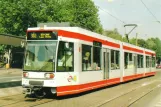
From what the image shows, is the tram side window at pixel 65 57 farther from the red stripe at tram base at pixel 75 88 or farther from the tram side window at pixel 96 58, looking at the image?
the tram side window at pixel 96 58

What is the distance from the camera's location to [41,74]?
14.6 metres

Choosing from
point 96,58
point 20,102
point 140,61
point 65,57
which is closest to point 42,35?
point 65,57

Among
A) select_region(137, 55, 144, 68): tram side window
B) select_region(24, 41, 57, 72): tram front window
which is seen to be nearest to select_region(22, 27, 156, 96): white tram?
select_region(24, 41, 57, 72): tram front window

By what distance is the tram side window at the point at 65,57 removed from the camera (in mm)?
14695

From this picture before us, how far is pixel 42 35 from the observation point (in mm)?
15008

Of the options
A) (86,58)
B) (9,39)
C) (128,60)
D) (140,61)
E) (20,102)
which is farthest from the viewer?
(140,61)

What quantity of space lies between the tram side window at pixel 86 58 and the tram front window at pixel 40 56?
2237 mm

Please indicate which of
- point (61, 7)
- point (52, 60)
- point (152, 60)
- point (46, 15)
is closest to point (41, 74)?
point (52, 60)

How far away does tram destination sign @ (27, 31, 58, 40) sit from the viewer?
48.6 feet

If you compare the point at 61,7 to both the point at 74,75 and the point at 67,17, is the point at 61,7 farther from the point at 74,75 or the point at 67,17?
the point at 74,75

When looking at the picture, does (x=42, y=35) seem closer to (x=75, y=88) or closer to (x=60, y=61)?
(x=60, y=61)

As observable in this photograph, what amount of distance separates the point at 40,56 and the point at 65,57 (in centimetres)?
107

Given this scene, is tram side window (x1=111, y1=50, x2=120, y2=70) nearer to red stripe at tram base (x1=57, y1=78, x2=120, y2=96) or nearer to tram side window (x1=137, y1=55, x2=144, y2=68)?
red stripe at tram base (x1=57, y1=78, x2=120, y2=96)

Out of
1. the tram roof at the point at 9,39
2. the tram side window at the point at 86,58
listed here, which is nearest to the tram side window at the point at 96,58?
the tram side window at the point at 86,58
